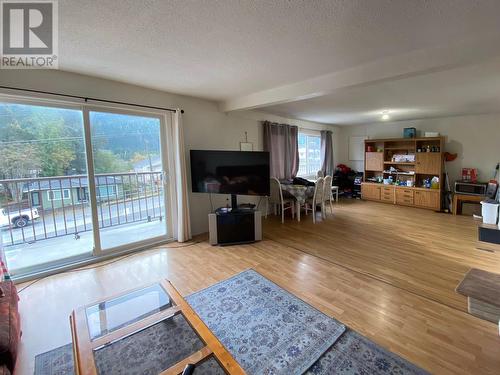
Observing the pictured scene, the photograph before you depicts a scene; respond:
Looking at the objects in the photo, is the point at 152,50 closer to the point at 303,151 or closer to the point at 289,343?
the point at 289,343

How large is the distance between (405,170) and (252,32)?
19.9 feet

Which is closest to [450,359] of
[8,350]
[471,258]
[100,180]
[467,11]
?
[471,258]

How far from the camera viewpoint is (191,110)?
3.72m

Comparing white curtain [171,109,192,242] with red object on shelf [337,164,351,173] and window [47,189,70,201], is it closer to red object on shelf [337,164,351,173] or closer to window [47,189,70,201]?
window [47,189,70,201]

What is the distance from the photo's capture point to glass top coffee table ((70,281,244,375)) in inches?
47.3

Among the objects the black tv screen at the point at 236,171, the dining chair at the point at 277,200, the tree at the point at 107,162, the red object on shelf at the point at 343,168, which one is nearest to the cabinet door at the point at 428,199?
the red object on shelf at the point at 343,168

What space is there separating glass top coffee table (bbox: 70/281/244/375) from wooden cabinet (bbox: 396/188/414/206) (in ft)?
19.9

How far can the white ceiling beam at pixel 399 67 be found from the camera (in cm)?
183

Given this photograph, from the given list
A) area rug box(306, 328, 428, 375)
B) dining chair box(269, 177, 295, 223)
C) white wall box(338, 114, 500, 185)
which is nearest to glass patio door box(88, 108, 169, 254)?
dining chair box(269, 177, 295, 223)

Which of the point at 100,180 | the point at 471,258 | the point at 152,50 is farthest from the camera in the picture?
the point at 100,180

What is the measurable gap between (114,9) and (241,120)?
3.14 meters

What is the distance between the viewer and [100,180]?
3.19 meters

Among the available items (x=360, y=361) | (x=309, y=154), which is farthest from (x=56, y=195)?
(x=309, y=154)

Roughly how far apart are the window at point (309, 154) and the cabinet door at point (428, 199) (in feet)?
8.34
